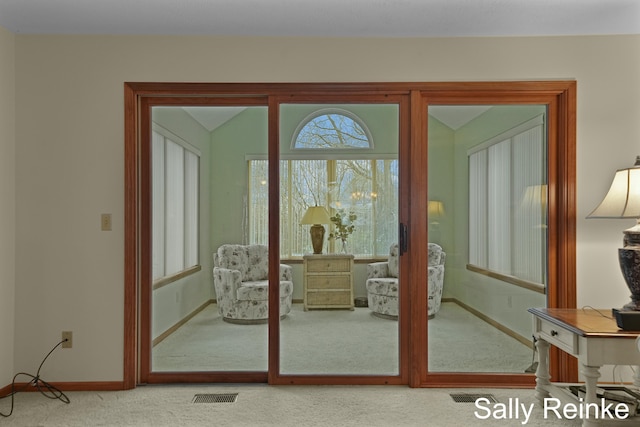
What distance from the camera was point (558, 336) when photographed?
8.87ft

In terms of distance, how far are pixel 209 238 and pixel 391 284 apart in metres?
Result: 1.38

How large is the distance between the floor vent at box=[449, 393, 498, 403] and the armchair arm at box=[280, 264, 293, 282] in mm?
1385

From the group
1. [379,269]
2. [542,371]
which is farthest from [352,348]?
[542,371]

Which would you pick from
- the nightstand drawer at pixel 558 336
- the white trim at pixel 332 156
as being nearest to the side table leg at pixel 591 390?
the nightstand drawer at pixel 558 336

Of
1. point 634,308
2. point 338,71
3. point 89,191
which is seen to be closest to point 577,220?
point 634,308

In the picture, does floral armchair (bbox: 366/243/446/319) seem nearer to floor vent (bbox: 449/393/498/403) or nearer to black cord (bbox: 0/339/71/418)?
floor vent (bbox: 449/393/498/403)

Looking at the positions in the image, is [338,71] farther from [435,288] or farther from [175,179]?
[435,288]

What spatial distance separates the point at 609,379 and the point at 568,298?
63 centimetres

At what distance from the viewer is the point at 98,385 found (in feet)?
11.0

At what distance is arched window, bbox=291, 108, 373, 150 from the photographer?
350cm

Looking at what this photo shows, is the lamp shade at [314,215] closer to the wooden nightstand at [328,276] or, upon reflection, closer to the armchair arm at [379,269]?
the wooden nightstand at [328,276]

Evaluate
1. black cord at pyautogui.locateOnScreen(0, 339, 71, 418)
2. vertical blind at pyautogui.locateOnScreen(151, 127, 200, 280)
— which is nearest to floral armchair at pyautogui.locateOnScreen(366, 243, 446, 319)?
vertical blind at pyautogui.locateOnScreen(151, 127, 200, 280)

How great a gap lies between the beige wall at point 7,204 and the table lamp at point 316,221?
80.0 inches

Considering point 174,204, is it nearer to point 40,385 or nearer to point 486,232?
point 40,385
